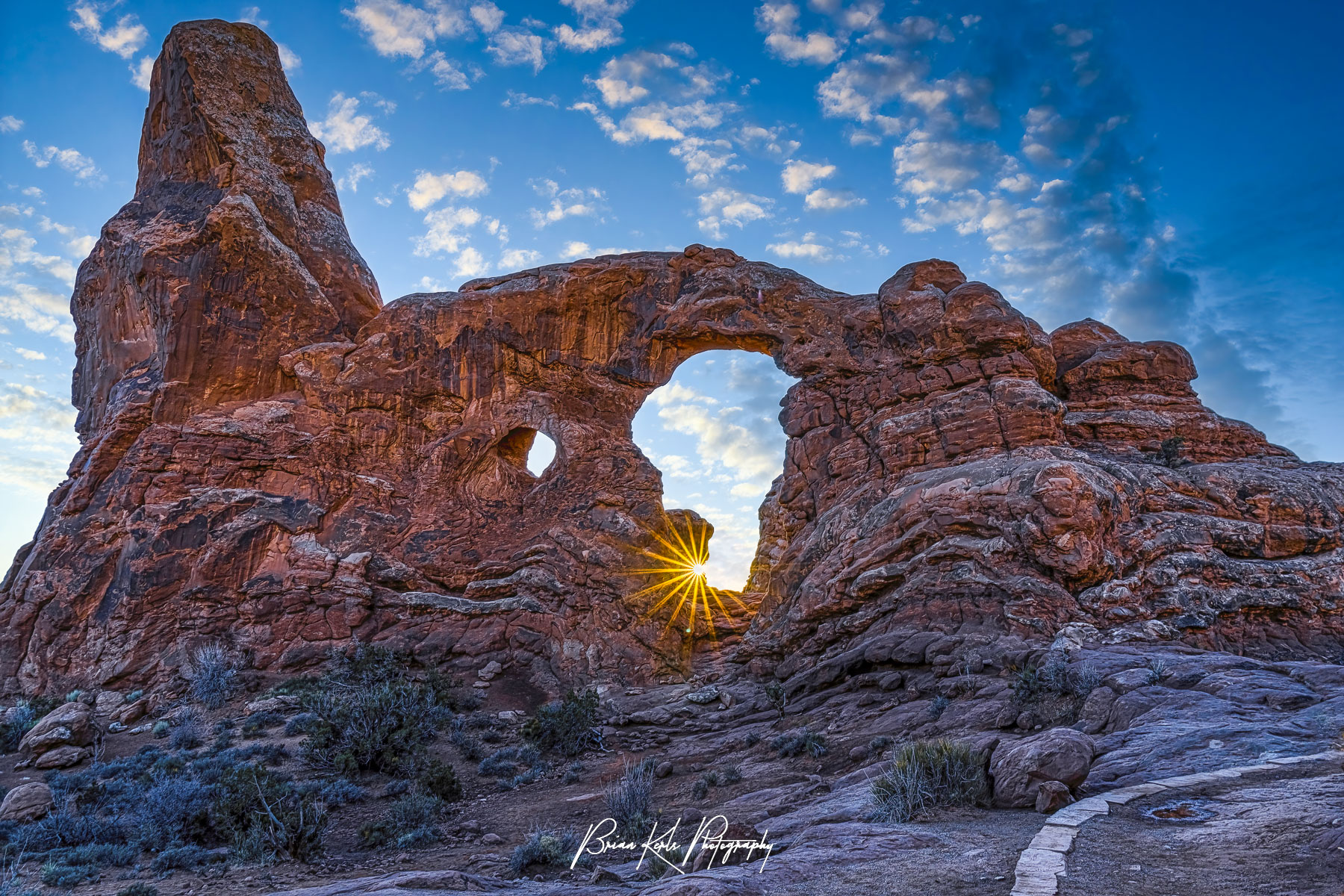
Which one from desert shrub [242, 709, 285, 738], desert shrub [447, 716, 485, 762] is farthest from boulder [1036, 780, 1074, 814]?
desert shrub [242, 709, 285, 738]

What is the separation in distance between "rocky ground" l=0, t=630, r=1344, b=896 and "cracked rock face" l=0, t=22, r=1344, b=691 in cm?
250

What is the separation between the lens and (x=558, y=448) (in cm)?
2950

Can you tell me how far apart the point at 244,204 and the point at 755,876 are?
104 ft

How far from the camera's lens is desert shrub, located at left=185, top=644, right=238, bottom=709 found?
21516 mm

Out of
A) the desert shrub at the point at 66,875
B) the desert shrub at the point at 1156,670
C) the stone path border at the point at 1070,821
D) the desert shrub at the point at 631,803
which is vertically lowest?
the desert shrub at the point at 66,875

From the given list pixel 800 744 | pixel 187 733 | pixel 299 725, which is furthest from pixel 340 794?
pixel 800 744

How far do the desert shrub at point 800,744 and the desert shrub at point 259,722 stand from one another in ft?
44.4

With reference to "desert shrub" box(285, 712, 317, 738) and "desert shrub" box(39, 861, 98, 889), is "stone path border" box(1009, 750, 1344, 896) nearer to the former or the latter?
"desert shrub" box(39, 861, 98, 889)

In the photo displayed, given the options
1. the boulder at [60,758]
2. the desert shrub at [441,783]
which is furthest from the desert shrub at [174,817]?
the boulder at [60,758]

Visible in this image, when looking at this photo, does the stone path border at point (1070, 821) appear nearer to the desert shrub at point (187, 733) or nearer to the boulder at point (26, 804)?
the boulder at point (26, 804)

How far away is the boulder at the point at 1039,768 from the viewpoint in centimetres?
801

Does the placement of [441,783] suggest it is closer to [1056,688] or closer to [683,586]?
[1056,688]

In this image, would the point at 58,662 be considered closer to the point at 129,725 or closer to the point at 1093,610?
the point at 129,725

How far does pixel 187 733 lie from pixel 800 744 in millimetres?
15711
